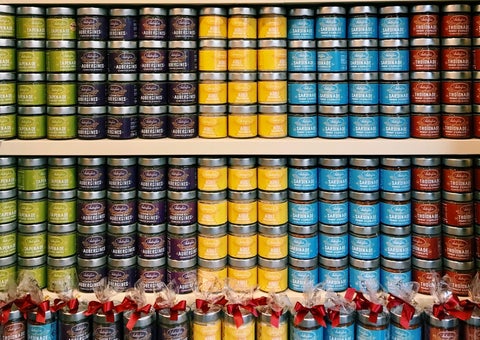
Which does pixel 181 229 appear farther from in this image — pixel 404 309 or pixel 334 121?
pixel 404 309

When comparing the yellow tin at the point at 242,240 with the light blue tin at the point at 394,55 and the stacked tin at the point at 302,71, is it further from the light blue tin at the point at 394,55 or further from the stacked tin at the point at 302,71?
the light blue tin at the point at 394,55

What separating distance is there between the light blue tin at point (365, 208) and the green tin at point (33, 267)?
909 mm

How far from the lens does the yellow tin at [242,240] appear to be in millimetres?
1483

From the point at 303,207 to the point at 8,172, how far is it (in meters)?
0.84

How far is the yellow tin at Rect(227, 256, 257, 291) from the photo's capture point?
1489mm

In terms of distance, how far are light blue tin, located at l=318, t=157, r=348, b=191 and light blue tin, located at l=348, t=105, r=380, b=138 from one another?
93mm

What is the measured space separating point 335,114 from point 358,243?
1.23ft

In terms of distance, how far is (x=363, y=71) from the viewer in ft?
4.72

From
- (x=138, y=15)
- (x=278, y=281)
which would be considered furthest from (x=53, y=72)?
(x=278, y=281)

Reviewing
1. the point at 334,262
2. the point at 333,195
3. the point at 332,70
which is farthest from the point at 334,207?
the point at 332,70

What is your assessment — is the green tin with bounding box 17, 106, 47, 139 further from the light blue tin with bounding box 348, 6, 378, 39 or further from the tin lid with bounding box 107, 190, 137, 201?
the light blue tin with bounding box 348, 6, 378, 39

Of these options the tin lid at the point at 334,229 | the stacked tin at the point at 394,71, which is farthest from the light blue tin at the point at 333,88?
the tin lid at the point at 334,229

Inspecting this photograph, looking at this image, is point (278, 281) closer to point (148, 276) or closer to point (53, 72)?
point (148, 276)

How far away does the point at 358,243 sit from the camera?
1481mm
